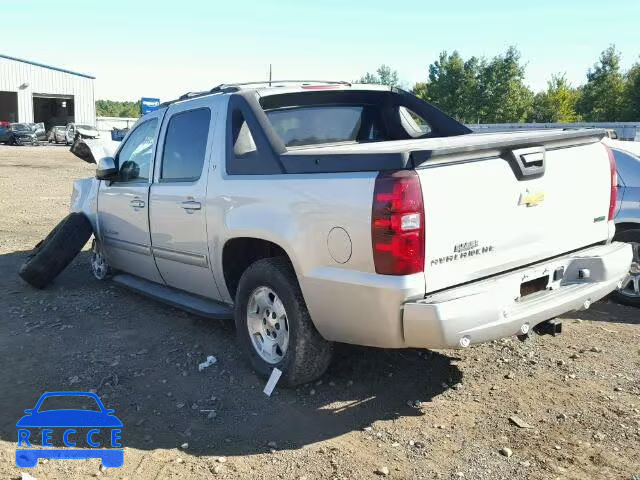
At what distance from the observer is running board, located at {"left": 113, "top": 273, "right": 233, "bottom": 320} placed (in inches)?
185

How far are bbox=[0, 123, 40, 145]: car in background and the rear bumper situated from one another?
4764 centimetres

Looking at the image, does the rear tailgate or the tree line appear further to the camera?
the tree line

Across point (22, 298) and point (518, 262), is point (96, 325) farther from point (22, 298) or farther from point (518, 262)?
point (518, 262)

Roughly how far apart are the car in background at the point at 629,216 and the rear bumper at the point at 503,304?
2019 mm

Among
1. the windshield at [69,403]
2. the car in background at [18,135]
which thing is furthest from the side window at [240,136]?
the car in background at [18,135]

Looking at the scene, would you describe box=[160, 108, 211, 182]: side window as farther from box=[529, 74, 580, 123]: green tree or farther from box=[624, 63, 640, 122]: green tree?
box=[529, 74, 580, 123]: green tree

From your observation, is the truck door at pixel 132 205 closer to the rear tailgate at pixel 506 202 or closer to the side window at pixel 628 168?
the rear tailgate at pixel 506 202

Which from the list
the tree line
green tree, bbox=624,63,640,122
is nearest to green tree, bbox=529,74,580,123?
the tree line

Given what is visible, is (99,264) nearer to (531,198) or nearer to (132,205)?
(132,205)

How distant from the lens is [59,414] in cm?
387

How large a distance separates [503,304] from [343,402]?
1246 mm

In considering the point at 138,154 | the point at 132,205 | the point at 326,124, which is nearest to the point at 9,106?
the point at 138,154

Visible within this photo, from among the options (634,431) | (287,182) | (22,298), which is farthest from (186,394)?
(22,298)

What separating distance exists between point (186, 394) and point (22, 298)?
3.18 meters
